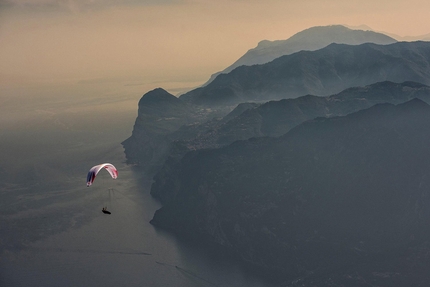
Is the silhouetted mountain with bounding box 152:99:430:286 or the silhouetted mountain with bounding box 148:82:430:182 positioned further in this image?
the silhouetted mountain with bounding box 148:82:430:182

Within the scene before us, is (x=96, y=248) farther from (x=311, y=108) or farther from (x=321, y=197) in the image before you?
(x=311, y=108)

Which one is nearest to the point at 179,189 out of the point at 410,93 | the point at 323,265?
the point at 323,265

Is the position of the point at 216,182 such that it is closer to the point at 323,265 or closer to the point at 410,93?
the point at 323,265

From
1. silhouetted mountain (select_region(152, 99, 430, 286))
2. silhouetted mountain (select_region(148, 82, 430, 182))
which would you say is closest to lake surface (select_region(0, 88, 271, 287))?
silhouetted mountain (select_region(152, 99, 430, 286))

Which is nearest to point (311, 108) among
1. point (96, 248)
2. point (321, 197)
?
point (321, 197)

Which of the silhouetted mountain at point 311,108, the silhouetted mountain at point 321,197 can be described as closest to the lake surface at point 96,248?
the silhouetted mountain at point 321,197

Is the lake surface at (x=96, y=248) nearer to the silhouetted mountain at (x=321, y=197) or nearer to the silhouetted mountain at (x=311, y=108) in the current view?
the silhouetted mountain at (x=321, y=197)

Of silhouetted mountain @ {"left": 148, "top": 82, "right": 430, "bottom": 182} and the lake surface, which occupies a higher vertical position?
silhouetted mountain @ {"left": 148, "top": 82, "right": 430, "bottom": 182}

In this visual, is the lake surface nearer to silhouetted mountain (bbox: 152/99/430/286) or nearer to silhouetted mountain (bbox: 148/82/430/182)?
silhouetted mountain (bbox: 152/99/430/286)
